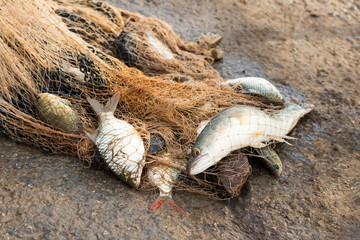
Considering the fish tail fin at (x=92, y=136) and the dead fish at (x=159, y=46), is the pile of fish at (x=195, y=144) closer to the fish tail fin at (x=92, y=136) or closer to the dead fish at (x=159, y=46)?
the fish tail fin at (x=92, y=136)

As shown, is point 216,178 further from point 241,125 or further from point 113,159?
point 113,159

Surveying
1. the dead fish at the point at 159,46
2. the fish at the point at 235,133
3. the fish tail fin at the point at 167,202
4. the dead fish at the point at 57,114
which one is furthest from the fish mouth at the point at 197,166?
the dead fish at the point at 159,46

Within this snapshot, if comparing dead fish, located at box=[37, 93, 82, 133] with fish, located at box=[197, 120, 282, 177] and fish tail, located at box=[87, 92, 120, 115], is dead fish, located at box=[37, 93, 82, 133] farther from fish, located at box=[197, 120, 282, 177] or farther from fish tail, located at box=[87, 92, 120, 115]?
fish, located at box=[197, 120, 282, 177]

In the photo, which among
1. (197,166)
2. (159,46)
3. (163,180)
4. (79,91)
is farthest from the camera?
(159,46)

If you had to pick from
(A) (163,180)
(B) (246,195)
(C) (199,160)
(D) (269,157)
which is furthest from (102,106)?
(D) (269,157)

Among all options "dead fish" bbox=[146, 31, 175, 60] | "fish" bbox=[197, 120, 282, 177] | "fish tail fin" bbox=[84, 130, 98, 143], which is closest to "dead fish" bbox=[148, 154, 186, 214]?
"fish" bbox=[197, 120, 282, 177]

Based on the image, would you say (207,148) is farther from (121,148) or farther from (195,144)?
(121,148)
